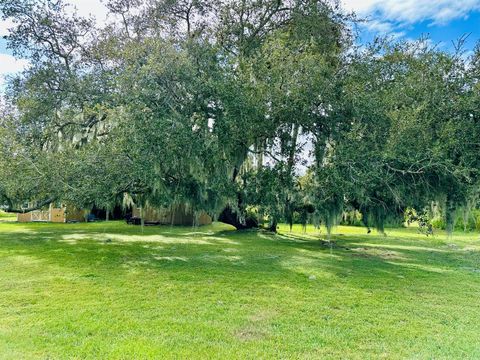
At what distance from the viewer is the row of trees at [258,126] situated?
7562 mm

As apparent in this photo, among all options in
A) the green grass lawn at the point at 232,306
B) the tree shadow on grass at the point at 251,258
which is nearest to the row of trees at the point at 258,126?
the tree shadow on grass at the point at 251,258

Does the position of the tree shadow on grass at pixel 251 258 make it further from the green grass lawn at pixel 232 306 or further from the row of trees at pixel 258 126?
the row of trees at pixel 258 126

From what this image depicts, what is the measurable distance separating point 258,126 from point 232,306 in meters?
5.00

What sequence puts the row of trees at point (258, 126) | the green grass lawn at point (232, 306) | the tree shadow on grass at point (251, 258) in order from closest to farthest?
1. the green grass lawn at point (232, 306)
2. the tree shadow on grass at point (251, 258)
3. the row of trees at point (258, 126)

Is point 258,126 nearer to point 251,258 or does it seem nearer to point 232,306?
point 251,258

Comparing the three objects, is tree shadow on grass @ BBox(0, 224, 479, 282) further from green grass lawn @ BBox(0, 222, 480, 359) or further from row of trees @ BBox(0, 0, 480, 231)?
row of trees @ BBox(0, 0, 480, 231)

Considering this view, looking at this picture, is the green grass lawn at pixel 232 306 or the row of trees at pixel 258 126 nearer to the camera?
the green grass lawn at pixel 232 306

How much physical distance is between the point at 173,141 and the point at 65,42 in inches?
260

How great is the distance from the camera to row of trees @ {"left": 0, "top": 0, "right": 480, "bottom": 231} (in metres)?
7.56

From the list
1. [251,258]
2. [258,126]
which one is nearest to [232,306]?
[251,258]

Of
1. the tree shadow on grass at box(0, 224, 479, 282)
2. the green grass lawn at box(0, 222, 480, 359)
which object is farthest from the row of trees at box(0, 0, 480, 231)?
the green grass lawn at box(0, 222, 480, 359)

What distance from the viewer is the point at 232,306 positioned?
4594 mm

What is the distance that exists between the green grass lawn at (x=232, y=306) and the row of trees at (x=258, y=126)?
1653 mm

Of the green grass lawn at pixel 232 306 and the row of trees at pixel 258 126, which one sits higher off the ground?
the row of trees at pixel 258 126
